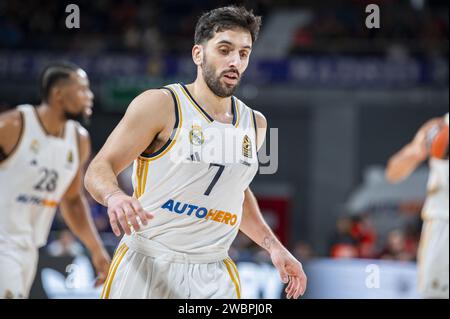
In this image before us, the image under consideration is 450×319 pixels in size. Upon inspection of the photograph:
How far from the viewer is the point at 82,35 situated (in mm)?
15547

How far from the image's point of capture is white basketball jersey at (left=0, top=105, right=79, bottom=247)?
5559 millimetres

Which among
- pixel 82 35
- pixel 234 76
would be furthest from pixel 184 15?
pixel 234 76

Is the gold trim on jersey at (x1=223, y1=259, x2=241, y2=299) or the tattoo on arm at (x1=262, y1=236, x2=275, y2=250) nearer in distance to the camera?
the gold trim on jersey at (x1=223, y1=259, x2=241, y2=299)

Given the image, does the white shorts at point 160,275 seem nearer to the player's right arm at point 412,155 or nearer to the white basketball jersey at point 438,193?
the white basketball jersey at point 438,193

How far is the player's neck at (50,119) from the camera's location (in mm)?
5855

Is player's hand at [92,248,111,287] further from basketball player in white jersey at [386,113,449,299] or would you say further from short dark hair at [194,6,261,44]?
basketball player in white jersey at [386,113,449,299]

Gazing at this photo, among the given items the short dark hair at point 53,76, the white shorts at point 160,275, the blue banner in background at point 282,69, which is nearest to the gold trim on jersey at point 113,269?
the white shorts at point 160,275

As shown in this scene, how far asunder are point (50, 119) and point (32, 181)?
1.70ft

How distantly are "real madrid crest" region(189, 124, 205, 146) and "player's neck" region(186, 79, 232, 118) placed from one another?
134 millimetres

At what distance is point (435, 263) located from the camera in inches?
237

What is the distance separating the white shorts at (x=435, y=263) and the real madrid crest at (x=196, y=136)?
3.00 m

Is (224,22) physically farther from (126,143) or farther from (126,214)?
(126,214)

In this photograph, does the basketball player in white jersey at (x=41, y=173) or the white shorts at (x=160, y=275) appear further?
the basketball player in white jersey at (x=41, y=173)

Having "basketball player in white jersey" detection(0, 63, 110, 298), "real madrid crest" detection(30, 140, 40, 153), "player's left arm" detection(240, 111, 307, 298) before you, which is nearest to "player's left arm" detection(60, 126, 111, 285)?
"basketball player in white jersey" detection(0, 63, 110, 298)
